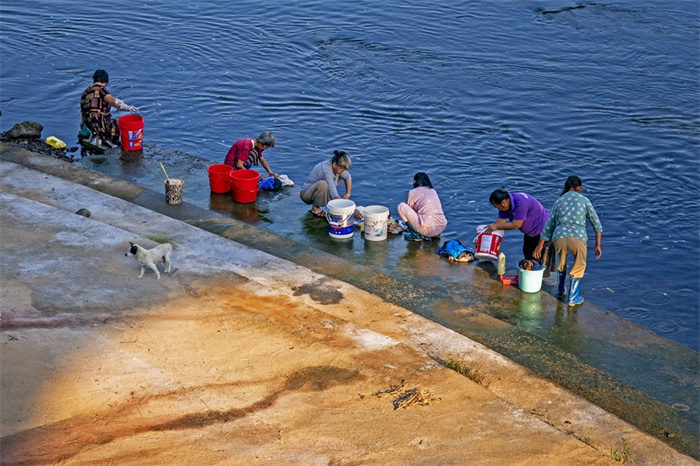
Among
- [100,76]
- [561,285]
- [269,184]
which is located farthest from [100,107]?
[561,285]

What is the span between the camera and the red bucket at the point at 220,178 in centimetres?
1148

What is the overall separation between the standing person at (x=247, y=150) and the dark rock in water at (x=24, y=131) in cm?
451

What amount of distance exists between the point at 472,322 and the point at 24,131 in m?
9.62

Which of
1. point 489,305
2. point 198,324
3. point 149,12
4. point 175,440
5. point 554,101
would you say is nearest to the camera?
point 175,440

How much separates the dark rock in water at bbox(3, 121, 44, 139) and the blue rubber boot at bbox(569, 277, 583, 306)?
33.1 ft

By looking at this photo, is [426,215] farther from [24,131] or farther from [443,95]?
[443,95]

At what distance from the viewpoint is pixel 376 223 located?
1022cm

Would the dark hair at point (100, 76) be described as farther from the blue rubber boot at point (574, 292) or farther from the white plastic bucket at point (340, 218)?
the blue rubber boot at point (574, 292)

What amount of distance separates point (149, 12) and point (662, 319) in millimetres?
19961

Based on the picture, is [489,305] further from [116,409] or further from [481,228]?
[116,409]

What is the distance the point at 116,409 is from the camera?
19.7 ft

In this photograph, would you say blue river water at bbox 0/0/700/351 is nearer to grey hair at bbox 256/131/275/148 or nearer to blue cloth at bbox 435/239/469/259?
blue cloth at bbox 435/239/469/259

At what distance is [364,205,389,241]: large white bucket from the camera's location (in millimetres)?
10164

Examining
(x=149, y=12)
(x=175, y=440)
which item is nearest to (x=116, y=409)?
(x=175, y=440)
